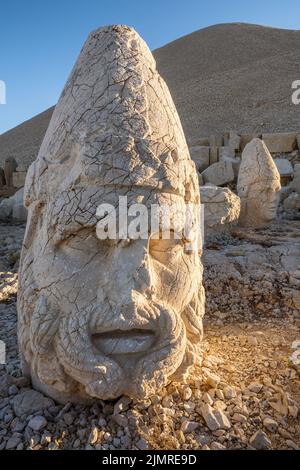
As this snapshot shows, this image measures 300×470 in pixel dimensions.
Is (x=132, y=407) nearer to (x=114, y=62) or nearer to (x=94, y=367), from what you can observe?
(x=94, y=367)

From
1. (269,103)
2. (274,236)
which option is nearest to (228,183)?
(274,236)

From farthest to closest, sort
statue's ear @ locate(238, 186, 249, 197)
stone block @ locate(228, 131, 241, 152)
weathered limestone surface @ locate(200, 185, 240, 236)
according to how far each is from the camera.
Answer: stone block @ locate(228, 131, 241, 152)
statue's ear @ locate(238, 186, 249, 197)
weathered limestone surface @ locate(200, 185, 240, 236)

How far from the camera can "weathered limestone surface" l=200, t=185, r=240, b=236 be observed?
6574mm

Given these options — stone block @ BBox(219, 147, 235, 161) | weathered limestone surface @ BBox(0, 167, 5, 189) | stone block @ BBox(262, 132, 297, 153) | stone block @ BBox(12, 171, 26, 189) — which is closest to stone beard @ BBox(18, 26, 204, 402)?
stone block @ BBox(219, 147, 235, 161)

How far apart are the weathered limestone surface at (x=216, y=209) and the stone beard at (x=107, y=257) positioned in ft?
14.7

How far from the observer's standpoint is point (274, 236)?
22.1 feet

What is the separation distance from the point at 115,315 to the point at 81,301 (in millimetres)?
196

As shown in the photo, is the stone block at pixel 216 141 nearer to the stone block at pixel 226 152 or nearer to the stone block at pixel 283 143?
the stone block at pixel 226 152

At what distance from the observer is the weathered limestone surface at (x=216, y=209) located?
657cm

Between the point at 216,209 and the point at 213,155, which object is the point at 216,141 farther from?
the point at 216,209

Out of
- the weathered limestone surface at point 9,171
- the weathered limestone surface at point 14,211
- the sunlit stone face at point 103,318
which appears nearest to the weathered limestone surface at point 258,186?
the weathered limestone surface at point 14,211

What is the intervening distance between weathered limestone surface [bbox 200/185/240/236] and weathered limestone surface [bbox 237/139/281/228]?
111 centimetres

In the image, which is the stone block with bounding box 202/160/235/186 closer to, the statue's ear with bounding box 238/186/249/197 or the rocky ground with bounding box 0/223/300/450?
the statue's ear with bounding box 238/186/249/197

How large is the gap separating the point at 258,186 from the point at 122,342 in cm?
627
